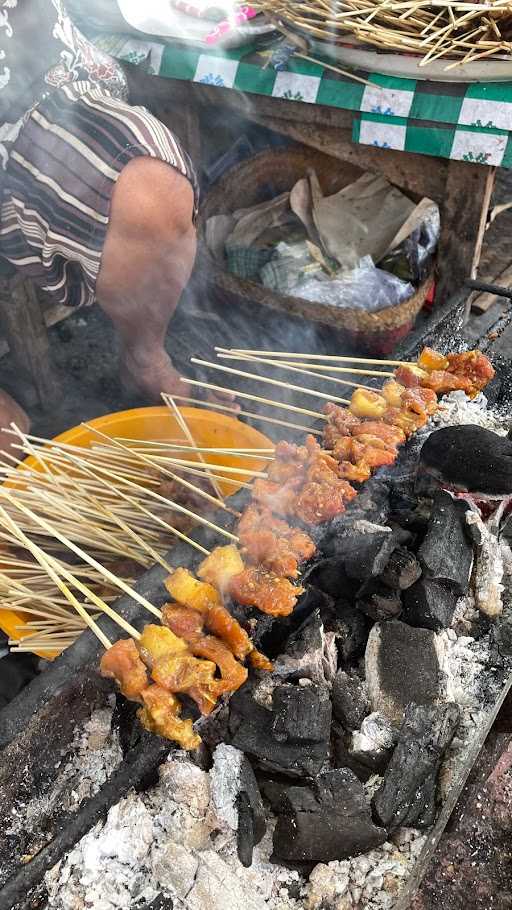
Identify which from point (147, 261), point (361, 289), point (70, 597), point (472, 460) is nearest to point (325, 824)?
point (70, 597)

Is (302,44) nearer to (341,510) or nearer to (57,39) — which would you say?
(57,39)

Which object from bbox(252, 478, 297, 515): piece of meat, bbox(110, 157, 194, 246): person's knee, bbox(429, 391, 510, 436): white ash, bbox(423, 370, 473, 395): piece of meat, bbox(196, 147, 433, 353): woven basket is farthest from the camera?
bbox(196, 147, 433, 353): woven basket

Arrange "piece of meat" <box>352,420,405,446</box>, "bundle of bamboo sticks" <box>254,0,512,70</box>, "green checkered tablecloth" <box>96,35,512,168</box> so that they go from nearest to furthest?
"piece of meat" <box>352,420,405,446</box> → "bundle of bamboo sticks" <box>254,0,512,70</box> → "green checkered tablecloth" <box>96,35,512,168</box>

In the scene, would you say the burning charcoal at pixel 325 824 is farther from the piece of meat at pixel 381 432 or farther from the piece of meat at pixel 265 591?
the piece of meat at pixel 381 432

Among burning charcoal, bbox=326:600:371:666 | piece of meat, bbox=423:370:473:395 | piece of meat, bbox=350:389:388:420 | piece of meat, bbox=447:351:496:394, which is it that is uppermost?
piece of meat, bbox=447:351:496:394

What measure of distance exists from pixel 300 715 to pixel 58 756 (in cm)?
77

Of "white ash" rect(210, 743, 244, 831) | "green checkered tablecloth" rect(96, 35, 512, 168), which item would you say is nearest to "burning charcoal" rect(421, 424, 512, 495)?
"white ash" rect(210, 743, 244, 831)

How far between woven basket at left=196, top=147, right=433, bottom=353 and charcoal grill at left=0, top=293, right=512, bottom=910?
2.87 m

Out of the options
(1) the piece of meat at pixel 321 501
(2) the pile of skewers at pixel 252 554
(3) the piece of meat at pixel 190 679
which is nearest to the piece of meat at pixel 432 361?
(2) the pile of skewers at pixel 252 554

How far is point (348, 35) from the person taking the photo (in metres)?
3.94

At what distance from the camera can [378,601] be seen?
8.03 feet

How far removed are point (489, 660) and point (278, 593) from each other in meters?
0.85

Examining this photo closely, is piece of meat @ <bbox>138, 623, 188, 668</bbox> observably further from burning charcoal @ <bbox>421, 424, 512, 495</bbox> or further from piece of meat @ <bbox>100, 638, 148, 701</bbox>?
burning charcoal @ <bbox>421, 424, 512, 495</bbox>

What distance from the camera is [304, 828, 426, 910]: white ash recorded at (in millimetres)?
2021
